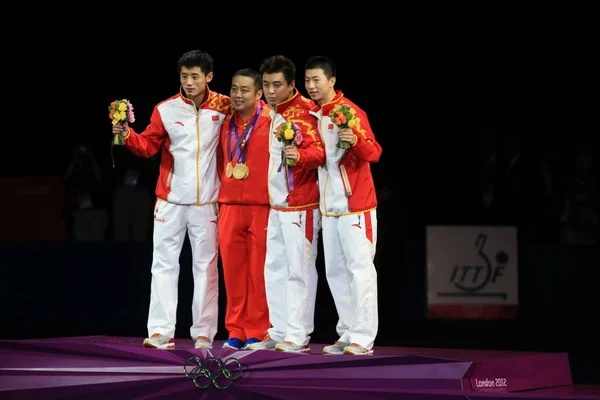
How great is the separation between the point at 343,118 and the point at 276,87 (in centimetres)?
63

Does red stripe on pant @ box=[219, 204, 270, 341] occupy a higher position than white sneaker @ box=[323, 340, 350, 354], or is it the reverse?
red stripe on pant @ box=[219, 204, 270, 341]

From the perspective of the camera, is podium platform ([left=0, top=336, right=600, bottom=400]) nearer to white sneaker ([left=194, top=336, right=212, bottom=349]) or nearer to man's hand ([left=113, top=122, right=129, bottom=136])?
white sneaker ([left=194, top=336, right=212, bottom=349])

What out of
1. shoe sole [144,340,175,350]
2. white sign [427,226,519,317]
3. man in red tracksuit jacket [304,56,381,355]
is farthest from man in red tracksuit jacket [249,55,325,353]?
white sign [427,226,519,317]

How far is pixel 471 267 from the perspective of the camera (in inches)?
370

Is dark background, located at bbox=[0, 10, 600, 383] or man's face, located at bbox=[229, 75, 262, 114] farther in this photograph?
dark background, located at bbox=[0, 10, 600, 383]

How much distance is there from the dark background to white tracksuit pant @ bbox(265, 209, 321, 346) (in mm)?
2717

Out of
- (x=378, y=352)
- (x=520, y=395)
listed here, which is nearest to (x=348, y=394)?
(x=378, y=352)

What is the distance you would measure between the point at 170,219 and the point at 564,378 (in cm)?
249

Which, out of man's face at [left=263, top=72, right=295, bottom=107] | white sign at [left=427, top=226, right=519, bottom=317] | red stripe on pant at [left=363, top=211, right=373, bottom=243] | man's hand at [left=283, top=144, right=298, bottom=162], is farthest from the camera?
white sign at [left=427, top=226, right=519, bottom=317]

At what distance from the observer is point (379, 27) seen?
9.91 meters

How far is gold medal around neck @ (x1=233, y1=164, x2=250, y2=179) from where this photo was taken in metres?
6.66

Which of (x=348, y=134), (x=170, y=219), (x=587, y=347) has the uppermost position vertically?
(x=348, y=134)

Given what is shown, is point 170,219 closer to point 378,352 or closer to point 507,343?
point 378,352

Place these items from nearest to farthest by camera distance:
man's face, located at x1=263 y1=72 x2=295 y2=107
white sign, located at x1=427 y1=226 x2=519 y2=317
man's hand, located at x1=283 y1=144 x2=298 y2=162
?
1. man's hand, located at x1=283 y1=144 x2=298 y2=162
2. man's face, located at x1=263 y1=72 x2=295 y2=107
3. white sign, located at x1=427 y1=226 x2=519 y2=317
